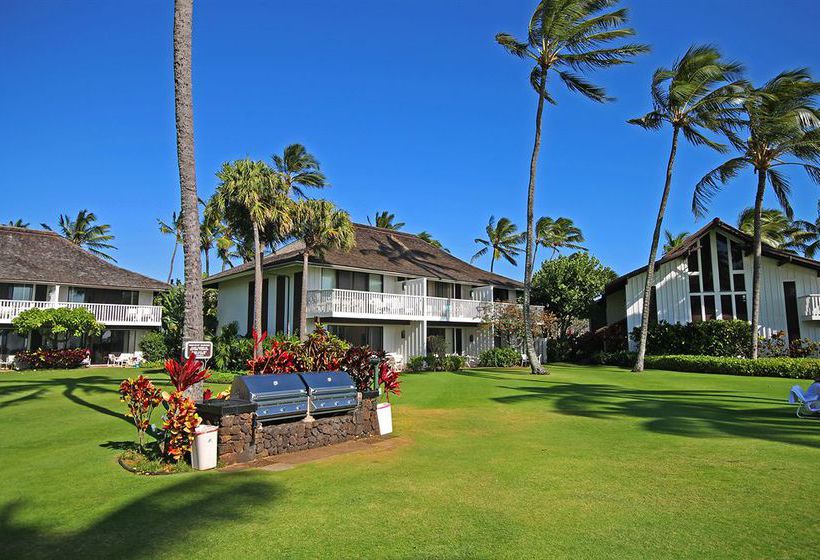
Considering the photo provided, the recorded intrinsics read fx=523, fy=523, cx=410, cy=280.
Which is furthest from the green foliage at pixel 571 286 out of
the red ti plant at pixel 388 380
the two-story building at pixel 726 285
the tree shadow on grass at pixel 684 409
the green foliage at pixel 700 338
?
the red ti plant at pixel 388 380

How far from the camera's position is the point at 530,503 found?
5770 millimetres

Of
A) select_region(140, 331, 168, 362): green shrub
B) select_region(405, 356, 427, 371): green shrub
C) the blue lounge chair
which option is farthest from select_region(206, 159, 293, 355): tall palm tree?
the blue lounge chair

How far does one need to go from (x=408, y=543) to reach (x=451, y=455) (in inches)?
144

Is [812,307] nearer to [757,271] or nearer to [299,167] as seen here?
[757,271]

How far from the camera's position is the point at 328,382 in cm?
943

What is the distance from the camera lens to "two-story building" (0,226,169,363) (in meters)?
29.7

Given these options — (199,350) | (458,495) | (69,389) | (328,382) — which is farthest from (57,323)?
(458,495)

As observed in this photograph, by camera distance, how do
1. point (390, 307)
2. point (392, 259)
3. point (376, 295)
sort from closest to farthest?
point (376, 295)
point (390, 307)
point (392, 259)

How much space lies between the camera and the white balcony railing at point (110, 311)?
93.6 ft

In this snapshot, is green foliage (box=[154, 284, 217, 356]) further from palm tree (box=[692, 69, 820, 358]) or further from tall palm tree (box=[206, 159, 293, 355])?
palm tree (box=[692, 69, 820, 358])

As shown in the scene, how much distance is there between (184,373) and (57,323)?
83.6 ft

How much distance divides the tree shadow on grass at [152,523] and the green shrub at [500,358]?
22923 millimetres

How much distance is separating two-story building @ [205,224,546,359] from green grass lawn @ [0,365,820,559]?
46.1ft

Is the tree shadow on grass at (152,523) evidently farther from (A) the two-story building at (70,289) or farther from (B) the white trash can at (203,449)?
(A) the two-story building at (70,289)
